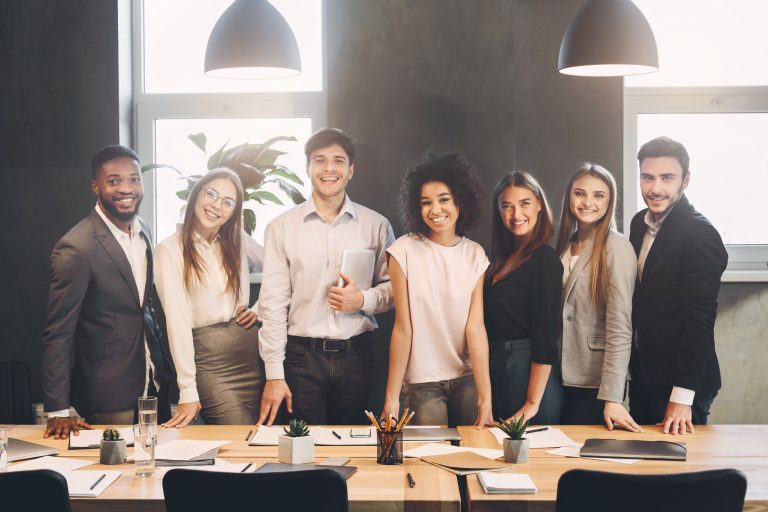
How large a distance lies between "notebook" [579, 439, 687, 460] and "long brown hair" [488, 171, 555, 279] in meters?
0.83

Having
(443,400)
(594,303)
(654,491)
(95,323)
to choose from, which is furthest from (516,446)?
(95,323)

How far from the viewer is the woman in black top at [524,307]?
2.91 meters

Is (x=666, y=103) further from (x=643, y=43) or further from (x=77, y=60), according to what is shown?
(x=77, y=60)

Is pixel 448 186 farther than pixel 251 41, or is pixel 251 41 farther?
pixel 448 186

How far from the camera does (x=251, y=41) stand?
2.94 m

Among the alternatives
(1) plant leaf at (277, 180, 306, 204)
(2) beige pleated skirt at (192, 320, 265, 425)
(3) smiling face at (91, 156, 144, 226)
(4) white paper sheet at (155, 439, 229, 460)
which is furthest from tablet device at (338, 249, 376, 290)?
(4) white paper sheet at (155, 439, 229, 460)

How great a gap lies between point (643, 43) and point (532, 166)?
4.37ft

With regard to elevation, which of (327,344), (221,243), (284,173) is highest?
(284,173)

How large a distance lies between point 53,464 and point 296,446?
0.72 meters

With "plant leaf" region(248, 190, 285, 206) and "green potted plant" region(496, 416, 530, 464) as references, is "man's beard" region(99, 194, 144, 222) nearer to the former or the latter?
"plant leaf" region(248, 190, 285, 206)

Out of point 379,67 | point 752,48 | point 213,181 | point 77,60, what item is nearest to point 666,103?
point 752,48

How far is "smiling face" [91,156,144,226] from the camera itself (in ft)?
10.3

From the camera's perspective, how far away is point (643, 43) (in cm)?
280

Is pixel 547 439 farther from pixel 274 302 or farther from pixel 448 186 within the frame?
pixel 274 302
